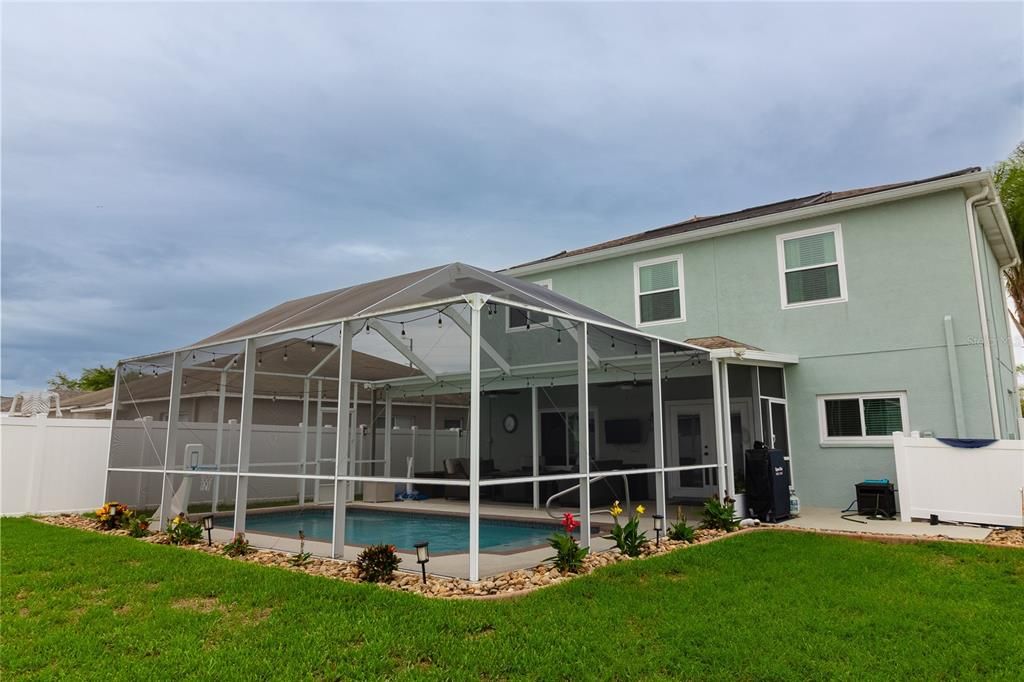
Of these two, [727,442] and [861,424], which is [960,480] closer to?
[861,424]

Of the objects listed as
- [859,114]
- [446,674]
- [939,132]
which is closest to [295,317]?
Result: [446,674]

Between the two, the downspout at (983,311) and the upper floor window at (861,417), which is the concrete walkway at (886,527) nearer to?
the upper floor window at (861,417)

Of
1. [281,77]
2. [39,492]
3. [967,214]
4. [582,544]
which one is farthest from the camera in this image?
[281,77]

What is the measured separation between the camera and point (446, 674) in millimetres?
3660

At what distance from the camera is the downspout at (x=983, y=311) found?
30.5ft

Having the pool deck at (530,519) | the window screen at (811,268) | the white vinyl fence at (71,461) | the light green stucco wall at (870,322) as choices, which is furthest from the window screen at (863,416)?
the white vinyl fence at (71,461)

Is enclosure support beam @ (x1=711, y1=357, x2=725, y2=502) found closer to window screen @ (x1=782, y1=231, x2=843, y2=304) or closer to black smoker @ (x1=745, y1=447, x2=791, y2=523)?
black smoker @ (x1=745, y1=447, x2=791, y2=523)

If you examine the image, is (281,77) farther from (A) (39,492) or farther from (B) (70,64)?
(A) (39,492)

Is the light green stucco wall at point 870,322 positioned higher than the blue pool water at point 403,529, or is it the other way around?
the light green stucco wall at point 870,322

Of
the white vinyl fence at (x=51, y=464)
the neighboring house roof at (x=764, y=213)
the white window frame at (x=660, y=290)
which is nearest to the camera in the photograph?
the neighboring house roof at (x=764, y=213)

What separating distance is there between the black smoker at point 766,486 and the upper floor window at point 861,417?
1.74 m

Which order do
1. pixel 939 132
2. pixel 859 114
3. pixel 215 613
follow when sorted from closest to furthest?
pixel 215 613 → pixel 859 114 → pixel 939 132

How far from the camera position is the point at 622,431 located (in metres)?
14.3

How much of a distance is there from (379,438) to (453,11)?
10.3m
